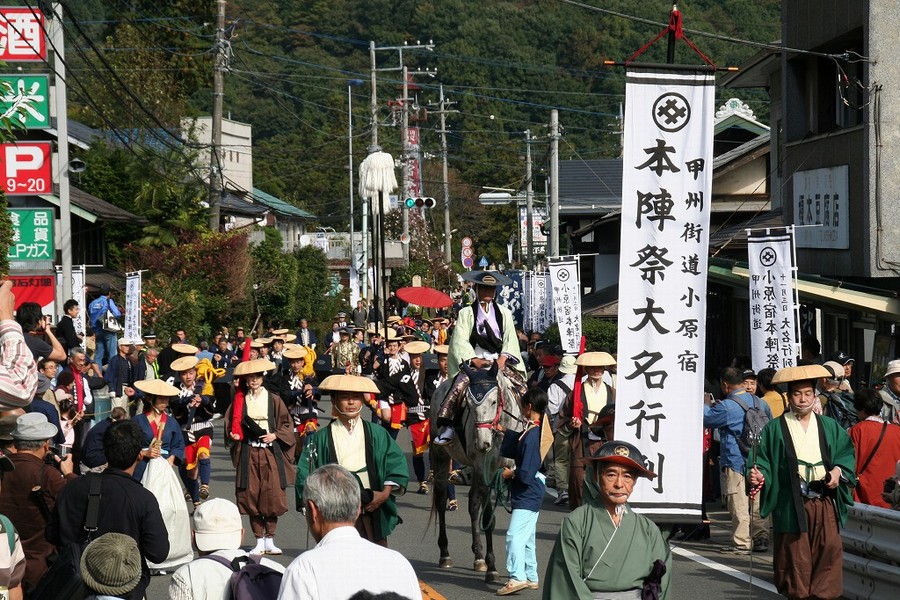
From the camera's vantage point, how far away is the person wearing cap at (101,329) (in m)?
26.5

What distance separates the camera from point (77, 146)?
38250 mm

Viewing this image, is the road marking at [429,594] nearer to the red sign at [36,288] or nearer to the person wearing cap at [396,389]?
the person wearing cap at [396,389]

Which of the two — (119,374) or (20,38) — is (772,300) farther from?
(20,38)

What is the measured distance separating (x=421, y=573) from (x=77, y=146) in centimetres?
3016

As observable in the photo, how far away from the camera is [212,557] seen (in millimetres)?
5516

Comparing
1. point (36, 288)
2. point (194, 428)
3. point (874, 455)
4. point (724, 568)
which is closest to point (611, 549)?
point (874, 455)

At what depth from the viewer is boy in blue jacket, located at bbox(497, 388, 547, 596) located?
34.3 feet

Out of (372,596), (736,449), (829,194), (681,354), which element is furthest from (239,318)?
(372,596)

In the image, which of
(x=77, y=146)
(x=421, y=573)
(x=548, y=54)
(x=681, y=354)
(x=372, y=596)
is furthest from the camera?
(x=548, y=54)

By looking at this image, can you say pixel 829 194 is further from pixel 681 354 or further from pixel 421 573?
pixel 681 354

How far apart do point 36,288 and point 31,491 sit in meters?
15.9

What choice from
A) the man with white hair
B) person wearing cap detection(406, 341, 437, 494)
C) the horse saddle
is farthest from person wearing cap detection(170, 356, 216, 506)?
the man with white hair

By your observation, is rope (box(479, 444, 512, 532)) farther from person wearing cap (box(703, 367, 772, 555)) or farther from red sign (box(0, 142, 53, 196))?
red sign (box(0, 142, 53, 196))

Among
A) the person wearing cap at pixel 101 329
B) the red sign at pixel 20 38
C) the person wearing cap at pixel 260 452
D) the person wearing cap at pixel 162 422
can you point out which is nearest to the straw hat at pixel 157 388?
the person wearing cap at pixel 162 422
